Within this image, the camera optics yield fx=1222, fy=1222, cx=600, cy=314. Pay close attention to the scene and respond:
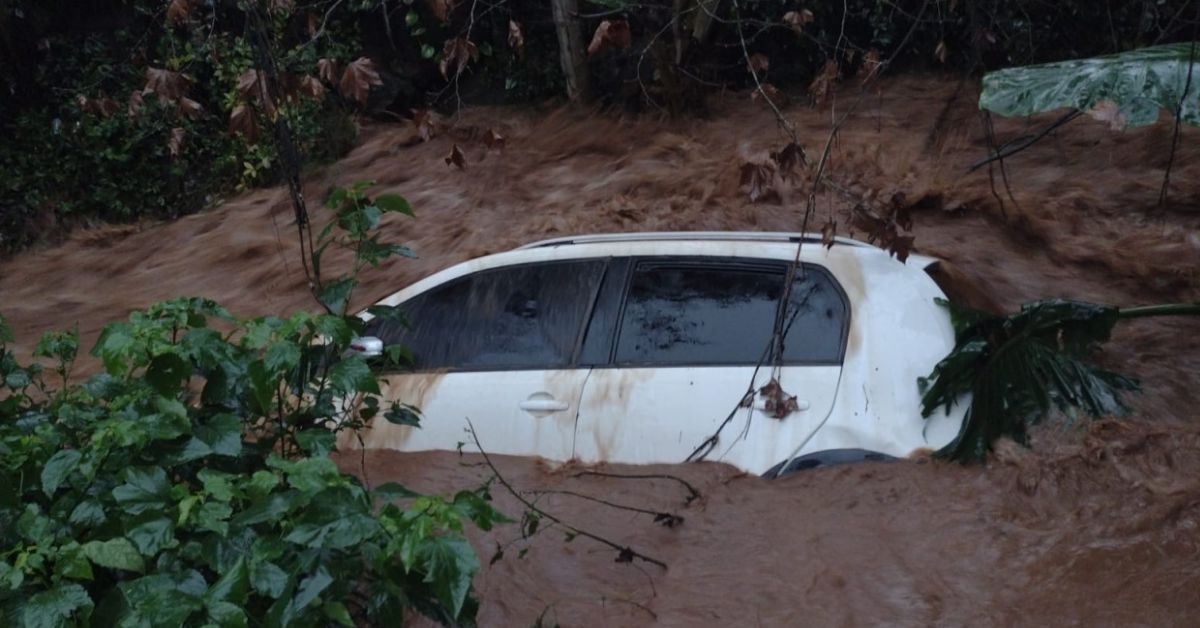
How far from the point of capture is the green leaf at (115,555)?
300 cm

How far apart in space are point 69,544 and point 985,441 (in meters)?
2.95

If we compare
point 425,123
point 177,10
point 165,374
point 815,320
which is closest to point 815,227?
point 815,320

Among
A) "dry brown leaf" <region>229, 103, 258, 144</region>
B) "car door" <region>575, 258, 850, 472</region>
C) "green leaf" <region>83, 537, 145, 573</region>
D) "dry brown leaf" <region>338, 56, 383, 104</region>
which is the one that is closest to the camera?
"green leaf" <region>83, 537, 145, 573</region>

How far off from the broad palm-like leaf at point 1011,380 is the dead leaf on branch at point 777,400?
0.46m

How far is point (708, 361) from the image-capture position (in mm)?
4625

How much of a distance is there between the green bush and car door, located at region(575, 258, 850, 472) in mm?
1313

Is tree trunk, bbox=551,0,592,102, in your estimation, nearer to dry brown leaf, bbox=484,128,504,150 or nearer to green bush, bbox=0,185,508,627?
dry brown leaf, bbox=484,128,504,150

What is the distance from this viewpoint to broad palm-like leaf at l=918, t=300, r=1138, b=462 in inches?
169

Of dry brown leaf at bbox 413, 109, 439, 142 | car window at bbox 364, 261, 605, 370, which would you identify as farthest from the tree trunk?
car window at bbox 364, 261, 605, 370

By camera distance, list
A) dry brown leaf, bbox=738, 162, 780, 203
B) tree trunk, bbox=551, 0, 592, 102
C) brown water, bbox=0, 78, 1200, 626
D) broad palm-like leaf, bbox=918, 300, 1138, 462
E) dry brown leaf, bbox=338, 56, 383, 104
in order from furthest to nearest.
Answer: tree trunk, bbox=551, 0, 592, 102
dry brown leaf, bbox=738, 162, 780, 203
dry brown leaf, bbox=338, 56, 383, 104
broad palm-like leaf, bbox=918, 300, 1138, 462
brown water, bbox=0, 78, 1200, 626

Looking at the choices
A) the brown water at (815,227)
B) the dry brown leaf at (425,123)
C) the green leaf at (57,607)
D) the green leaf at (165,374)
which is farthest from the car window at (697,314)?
the green leaf at (57,607)

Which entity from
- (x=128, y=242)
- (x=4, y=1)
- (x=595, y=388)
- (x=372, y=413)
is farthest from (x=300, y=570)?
(x=4, y=1)

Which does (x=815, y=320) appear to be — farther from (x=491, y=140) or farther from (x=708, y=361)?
(x=491, y=140)

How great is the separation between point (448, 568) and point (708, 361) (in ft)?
6.72
